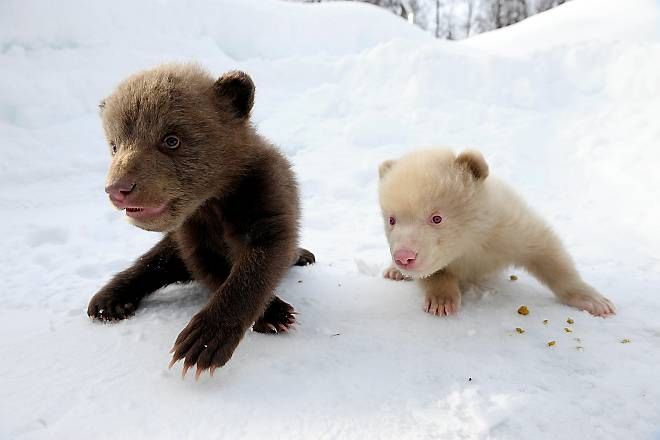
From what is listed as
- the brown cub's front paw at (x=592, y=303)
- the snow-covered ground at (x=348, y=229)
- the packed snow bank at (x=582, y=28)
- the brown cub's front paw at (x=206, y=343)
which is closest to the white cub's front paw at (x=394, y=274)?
the snow-covered ground at (x=348, y=229)

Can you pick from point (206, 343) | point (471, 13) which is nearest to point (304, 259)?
point (206, 343)

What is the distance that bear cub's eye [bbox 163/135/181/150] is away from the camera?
2.46 m

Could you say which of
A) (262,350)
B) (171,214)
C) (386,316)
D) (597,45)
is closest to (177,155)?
(171,214)

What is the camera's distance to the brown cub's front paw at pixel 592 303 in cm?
296

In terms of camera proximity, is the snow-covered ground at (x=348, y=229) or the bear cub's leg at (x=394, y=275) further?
the bear cub's leg at (x=394, y=275)

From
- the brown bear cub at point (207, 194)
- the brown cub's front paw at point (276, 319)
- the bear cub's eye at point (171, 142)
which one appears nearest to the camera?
the brown bear cub at point (207, 194)

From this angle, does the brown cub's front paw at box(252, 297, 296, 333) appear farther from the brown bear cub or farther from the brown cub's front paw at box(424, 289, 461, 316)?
the brown cub's front paw at box(424, 289, 461, 316)

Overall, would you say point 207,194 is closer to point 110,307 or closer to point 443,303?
point 110,307

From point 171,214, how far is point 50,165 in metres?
4.28

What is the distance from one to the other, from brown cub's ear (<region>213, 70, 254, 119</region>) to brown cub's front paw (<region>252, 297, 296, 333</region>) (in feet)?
3.28

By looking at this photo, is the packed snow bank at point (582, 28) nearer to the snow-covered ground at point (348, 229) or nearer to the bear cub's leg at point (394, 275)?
the snow-covered ground at point (348, 229)

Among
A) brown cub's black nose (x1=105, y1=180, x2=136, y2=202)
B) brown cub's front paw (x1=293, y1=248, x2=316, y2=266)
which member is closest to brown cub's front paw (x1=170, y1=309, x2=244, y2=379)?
brown cub's black nose (x1=105, y1=180, x2=136, y2=202)

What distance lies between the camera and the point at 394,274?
364 cm

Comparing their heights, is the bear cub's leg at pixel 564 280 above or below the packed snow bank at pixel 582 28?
above
